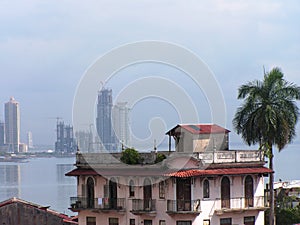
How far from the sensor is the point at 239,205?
47781mm

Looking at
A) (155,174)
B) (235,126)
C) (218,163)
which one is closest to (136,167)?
(155,174)

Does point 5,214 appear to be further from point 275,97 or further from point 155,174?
point 275,97

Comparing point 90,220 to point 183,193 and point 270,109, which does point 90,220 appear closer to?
point 183,193

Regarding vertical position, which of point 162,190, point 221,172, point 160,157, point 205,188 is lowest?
point 162,190

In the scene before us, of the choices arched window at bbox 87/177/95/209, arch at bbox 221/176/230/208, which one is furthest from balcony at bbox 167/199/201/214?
arched window at bbox 87/177/95/209

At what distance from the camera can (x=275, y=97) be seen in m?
51.5

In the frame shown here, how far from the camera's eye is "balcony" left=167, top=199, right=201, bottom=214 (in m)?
45.5

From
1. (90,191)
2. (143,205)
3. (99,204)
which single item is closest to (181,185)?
(143,205)

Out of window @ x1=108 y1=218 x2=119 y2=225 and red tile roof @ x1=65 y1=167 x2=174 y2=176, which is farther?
window @ x1=108 y1=218 x2=119 y2=225

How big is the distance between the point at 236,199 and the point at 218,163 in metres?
A: 2.73

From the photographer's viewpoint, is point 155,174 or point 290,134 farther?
point 290,134

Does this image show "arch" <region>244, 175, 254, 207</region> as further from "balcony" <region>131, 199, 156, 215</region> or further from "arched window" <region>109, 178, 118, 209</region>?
"arched window" <region>109, 178, 118, 209</region>

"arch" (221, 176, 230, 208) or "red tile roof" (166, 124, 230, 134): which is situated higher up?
"red tile roof" (166, 124, 230, 134)

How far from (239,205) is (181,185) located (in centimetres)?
444
